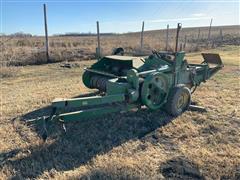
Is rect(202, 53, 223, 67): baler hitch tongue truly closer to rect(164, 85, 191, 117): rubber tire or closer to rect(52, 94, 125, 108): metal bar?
rect(164, 85, 191, 117): rubber tire

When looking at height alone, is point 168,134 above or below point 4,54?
below

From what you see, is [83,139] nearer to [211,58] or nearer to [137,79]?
[137,79]

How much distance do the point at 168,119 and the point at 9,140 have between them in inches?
109

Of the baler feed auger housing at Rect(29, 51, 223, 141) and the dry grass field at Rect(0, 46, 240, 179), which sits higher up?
the baler feed auger housing at Rect(29, 51, 223, 141)

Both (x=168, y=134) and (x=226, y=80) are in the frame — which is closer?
(x=168, y=134)

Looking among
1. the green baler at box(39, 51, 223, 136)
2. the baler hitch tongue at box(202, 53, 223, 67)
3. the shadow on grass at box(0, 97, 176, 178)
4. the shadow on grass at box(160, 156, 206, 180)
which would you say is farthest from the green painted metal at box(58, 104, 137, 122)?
the baler hitch tongue at box(202, 53, 223, 67)

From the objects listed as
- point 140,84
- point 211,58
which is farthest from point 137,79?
point 211,58

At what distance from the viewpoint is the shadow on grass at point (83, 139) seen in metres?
3.86

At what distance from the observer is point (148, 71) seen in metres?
5.15

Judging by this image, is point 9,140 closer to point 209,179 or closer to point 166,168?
point 166,168

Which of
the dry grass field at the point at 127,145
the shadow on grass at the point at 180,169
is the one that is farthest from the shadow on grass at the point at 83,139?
the shadow on grass at the point at 180,169

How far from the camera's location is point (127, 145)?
4.46 m

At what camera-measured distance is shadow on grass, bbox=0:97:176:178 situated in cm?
386

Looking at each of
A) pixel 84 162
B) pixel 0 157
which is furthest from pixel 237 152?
pixel 0 157
